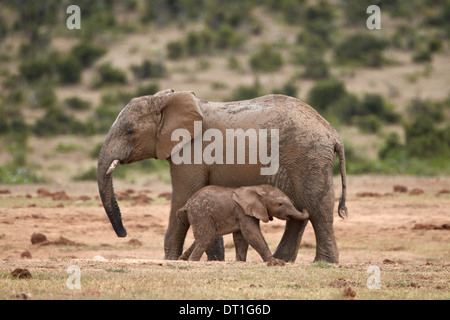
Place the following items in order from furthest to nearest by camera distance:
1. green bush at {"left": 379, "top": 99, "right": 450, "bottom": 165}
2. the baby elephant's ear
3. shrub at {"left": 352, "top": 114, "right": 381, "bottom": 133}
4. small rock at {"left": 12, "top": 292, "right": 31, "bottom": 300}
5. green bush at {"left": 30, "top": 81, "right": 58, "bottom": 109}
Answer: green bush at {"left": 30, "top": 81, "right": 58, "bottom": 109}
shrub at {"left": 352, "top": 114, "right": 381, "bottom": 133}
green bush at {"left": 379, "top": 99, "right": 450, "bottom": 165}
the baby elephant's ear
small rock at {"left": 12, "top": 292, "right": 31, "bottom": 300}

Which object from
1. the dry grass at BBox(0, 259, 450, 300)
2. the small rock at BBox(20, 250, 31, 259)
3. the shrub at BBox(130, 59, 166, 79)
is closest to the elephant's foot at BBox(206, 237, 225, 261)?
the dry grass at BBox(0, 259, 450, 300)

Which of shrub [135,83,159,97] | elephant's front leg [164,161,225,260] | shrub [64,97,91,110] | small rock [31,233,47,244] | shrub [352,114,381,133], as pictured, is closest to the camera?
elephant's front leg [164,161,225,260]

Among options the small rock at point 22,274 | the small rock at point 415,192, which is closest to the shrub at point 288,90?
the small rock at point 415,192

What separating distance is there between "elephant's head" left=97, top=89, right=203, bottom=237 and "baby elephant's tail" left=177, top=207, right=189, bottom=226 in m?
0.78

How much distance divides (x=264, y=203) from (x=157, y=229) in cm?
534

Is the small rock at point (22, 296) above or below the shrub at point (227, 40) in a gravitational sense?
below

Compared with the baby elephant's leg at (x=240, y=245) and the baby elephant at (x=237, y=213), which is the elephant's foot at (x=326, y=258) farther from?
the baby elephant's leg at (x=240, y=245)

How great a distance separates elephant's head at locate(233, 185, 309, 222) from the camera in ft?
34.2

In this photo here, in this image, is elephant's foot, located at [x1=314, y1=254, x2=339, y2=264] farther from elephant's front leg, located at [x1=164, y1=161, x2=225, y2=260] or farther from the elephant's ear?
the elephant's ear

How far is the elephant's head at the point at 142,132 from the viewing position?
11.2 meters

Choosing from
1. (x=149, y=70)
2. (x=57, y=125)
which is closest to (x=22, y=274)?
(x=57, y=125)

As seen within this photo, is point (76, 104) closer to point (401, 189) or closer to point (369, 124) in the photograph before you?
point (369, 124)

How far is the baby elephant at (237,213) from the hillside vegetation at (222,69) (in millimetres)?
Answer: 11995
